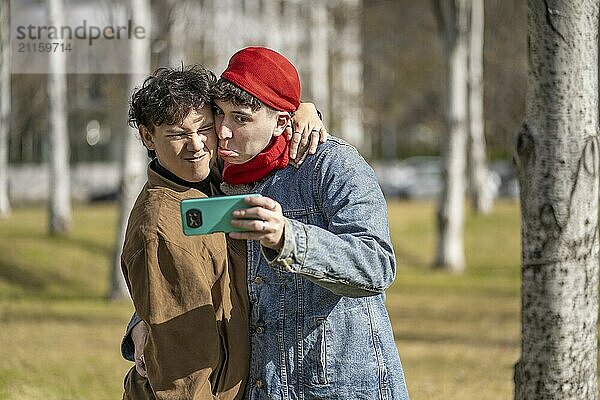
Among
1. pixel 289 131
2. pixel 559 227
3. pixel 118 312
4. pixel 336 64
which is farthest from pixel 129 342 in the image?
pixel 336 64

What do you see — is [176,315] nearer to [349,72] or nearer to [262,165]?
[262,165]

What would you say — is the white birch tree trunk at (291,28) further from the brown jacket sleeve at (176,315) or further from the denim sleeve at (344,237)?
the brown jacket sleeve at (176,315)

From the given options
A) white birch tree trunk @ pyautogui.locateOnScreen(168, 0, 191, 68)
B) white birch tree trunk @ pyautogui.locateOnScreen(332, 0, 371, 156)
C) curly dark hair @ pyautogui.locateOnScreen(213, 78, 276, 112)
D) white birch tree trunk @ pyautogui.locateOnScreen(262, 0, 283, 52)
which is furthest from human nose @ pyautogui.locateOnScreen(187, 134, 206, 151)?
white birch tree trunk @ pyautogui.locateOnScreen(332, 0, 371, 156)

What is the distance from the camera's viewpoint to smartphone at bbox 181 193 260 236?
2.84m

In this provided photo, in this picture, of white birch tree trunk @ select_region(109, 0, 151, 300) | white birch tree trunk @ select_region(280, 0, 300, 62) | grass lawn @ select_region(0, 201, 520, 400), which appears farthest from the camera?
white birch tree trunk @ select_region(280, 0, 300, 62)

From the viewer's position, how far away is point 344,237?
3053 mm

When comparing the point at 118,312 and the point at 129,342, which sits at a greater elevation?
the point at 129,342

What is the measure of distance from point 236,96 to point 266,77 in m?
0.10

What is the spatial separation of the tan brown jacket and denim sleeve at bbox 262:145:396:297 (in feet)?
1.17

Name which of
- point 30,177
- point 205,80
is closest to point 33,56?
point 30,177

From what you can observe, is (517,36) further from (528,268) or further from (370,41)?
(528,268)

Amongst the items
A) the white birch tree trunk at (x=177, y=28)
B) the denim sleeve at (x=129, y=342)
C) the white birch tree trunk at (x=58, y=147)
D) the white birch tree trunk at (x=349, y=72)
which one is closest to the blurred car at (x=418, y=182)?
the white birch tree trunk at (x=349, y=72)

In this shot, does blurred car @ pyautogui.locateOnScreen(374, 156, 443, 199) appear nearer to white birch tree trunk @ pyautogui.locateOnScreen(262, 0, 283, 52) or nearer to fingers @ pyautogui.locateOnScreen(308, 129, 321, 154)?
white birch tree trunk @ pyautogui.locateOnScreen(262, 0, 283, 52)

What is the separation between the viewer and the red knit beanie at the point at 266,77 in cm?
329
